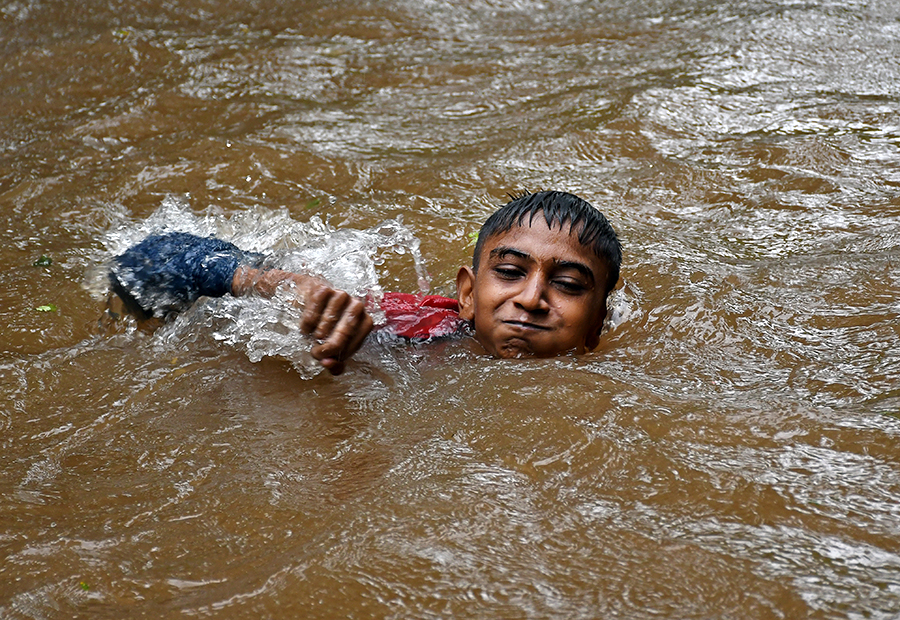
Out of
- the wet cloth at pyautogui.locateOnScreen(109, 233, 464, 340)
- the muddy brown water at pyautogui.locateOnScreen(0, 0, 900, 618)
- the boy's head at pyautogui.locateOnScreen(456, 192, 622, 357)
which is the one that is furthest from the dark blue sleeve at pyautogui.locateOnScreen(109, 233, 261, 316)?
the boy's head at pyautogui.locateOnScreen(456, 192, 622, 357)

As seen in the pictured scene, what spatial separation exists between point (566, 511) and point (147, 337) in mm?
2399

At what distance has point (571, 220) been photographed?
3803mm

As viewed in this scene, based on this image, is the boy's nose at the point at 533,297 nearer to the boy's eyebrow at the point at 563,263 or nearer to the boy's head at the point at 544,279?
the boy's head at the point at 544,279

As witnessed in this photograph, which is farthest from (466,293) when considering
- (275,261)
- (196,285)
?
(196,285)

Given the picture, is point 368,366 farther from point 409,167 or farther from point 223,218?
point 409,167

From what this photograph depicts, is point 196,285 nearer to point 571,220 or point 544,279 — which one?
point 544,279

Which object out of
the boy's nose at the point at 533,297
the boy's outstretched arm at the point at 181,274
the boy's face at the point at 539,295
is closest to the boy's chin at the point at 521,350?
the boy's face at the point at 539,295

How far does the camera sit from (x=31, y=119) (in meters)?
6.39

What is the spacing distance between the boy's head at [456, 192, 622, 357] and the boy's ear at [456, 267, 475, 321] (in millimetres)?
19

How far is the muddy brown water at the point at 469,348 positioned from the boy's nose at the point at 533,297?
25 centimetres

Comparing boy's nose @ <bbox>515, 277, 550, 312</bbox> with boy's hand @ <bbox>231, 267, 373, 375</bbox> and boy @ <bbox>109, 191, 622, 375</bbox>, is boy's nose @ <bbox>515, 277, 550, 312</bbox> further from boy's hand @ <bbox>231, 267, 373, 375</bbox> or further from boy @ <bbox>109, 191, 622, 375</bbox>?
boy's hand @ <bbox>231, 267, 373, 375</bbox>

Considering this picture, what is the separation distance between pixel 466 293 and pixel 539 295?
0.54 m

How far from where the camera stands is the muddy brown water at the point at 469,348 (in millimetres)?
2189

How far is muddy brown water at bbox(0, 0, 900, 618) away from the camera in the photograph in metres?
2.19
